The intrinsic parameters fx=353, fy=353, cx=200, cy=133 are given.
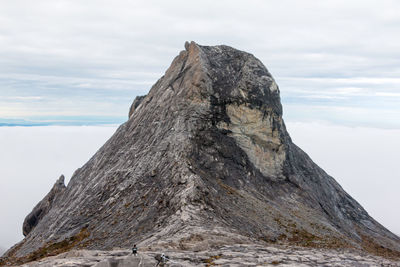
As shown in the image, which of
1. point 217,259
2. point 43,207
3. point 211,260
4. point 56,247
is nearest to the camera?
point 211,260

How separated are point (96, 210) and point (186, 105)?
59.9ft

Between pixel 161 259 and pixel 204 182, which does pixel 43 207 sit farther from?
pixel 161 259

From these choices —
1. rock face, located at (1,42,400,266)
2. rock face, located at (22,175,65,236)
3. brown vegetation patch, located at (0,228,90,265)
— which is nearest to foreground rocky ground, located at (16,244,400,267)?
rock face, located at (1,42,400,266)

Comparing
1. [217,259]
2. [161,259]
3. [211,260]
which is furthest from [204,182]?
[161,259]

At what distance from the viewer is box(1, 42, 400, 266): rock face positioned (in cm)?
3450

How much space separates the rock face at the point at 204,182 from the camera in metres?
34.5

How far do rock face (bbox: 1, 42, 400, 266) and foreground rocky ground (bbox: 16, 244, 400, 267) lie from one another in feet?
9.72

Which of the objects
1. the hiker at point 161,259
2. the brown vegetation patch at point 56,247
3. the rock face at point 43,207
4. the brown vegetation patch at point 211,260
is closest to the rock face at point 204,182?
the brown vegetation patch at point 56,247

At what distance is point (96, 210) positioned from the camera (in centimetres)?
4128

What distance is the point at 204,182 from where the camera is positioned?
127 feet

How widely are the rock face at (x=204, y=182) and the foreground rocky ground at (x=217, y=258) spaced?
2.96 meters

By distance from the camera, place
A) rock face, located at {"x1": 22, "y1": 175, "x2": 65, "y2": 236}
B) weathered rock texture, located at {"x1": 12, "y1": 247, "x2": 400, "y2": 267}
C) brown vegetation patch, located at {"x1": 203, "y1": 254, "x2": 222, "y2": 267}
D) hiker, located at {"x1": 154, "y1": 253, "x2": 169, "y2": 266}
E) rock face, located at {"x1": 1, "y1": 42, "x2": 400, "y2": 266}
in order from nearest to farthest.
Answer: weathered rock texture, located at {"x1": 12, "y1": 247, "x2": 400, "y2": 267}
hiker, located at {"x1": 154, "y1": 253, "x2": 169, "y2": 266}
brown vegetation patch, located at {"x1": 203, "y1": 254, "x2": 222, "y2": 267}
rock face, located at {"x1": 1, "y1": 42, "x2": 400, "y2": 266}
rock face, located at {"x1": 22, "y1": 175, "x2": 65, "y2": 236}

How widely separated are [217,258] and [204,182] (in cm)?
1666

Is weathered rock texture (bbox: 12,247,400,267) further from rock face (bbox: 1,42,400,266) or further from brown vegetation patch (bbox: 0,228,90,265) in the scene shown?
brown vegetation patch (bbox: 0,228,90,265)
